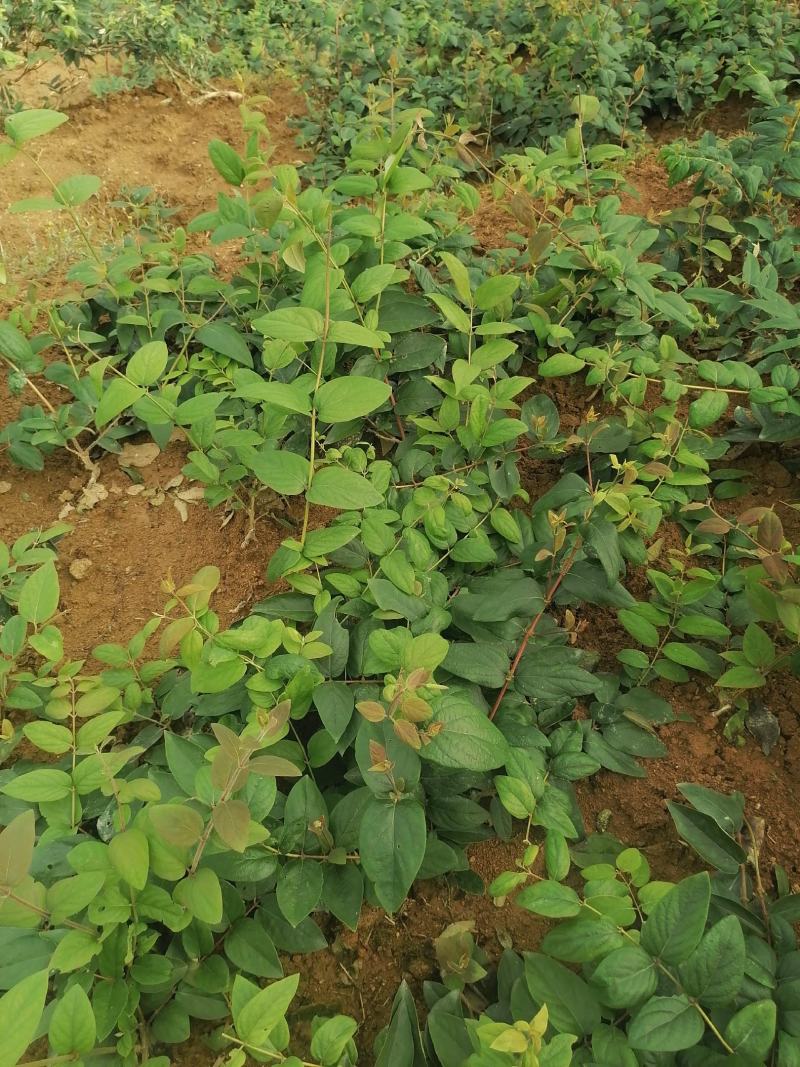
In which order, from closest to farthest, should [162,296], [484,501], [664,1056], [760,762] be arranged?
[664,1056] → [760,762] → [484,501] → [162,296]

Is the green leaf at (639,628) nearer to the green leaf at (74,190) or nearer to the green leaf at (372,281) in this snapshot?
the green leaf at (372,281)

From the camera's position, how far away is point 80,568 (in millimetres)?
2178

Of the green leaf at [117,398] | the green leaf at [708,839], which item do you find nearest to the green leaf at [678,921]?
the green leaf at [708,839]

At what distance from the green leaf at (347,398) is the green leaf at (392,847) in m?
0.86

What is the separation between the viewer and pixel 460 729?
130 cm

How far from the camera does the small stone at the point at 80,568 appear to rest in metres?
2.17

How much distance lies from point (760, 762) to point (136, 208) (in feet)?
11.0

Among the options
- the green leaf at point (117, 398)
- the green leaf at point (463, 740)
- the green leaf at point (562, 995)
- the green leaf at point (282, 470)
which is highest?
the green leaf at point (117, 398)

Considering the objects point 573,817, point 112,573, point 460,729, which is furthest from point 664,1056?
point 112,573

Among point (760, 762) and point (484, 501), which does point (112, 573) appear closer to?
point (484, 501)

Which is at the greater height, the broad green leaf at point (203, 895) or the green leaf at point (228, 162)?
the green leaf at point (228, 162)

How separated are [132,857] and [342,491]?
830 mm

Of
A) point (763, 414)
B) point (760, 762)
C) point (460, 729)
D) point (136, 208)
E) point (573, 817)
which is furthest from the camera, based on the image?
point (136, 208)

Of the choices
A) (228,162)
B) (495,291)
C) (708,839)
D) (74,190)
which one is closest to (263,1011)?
(708,839)
